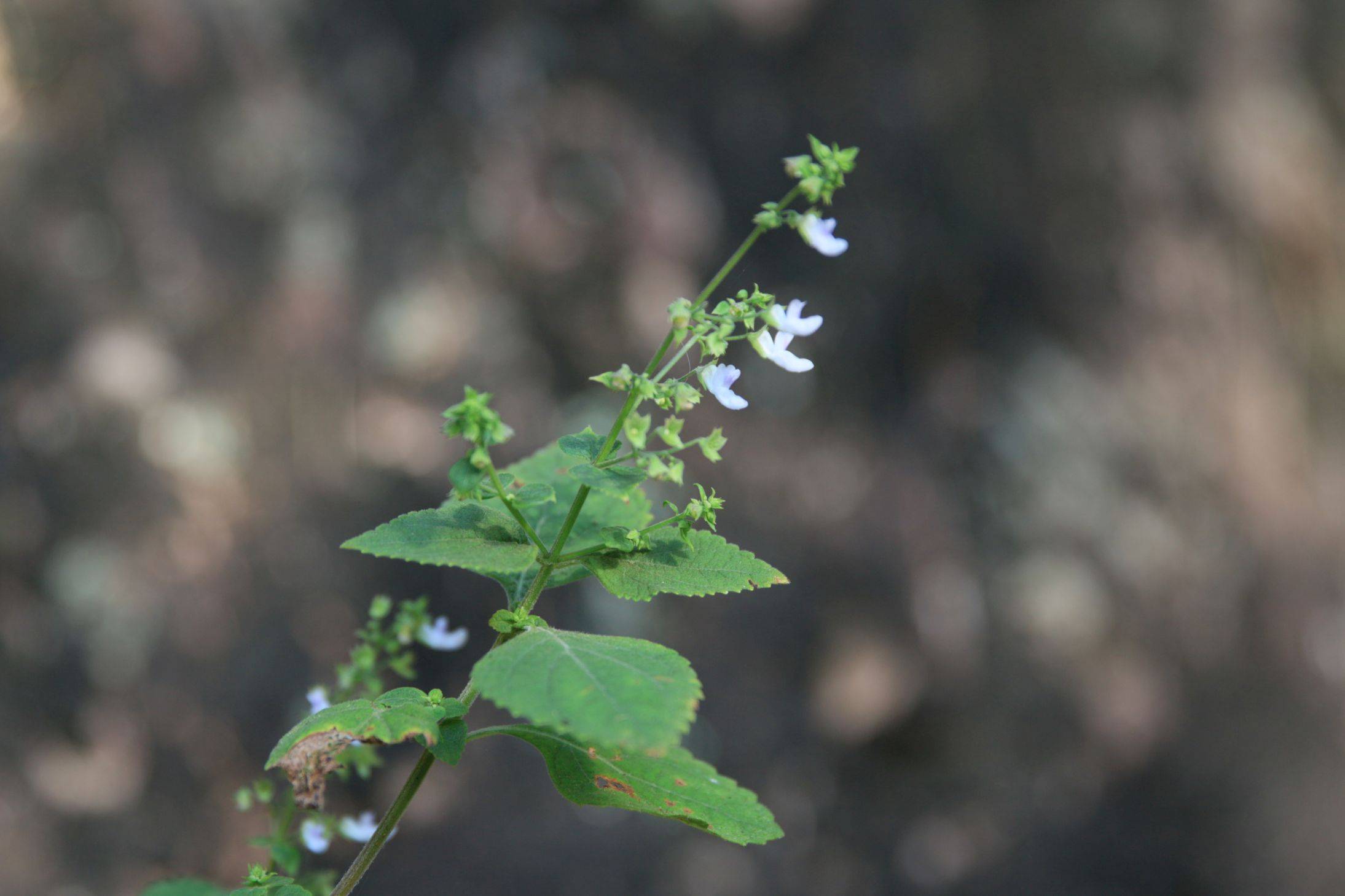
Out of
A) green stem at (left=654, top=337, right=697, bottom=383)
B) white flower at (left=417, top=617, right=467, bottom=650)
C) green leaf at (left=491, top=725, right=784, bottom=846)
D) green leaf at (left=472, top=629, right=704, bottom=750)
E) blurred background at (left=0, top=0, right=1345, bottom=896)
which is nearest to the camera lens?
green leaf at (left=472, top=629, right=704, bottom=750)

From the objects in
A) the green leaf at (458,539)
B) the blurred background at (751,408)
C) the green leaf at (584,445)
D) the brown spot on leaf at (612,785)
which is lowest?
the brown spot on leaf at (612,785)

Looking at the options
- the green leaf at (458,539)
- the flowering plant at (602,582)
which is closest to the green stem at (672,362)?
the flowering plant at (602,582)

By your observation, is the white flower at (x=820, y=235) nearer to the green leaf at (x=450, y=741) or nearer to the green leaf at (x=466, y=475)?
the green leaf at (x=466, y=475)

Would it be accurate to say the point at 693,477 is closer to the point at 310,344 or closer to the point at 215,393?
the point at 310,344

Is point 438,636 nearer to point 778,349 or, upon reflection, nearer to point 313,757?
point 313,757

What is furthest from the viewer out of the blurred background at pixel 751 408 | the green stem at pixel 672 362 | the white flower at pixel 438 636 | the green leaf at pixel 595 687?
the blurred background at pixel 751 408

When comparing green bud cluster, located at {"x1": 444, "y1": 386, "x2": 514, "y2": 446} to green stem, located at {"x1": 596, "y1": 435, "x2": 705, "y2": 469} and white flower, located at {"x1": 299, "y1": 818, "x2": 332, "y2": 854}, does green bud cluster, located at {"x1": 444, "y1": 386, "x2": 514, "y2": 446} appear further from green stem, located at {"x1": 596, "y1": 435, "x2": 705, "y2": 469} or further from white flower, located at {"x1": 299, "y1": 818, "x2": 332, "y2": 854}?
white flower, located at {"x1": 299, "y1": 818, "x2": 332, "y2": 854}

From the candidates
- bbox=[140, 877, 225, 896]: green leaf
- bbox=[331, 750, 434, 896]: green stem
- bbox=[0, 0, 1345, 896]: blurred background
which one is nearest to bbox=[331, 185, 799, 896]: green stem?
bbox=[331, 750, 434, 896]: green stem
